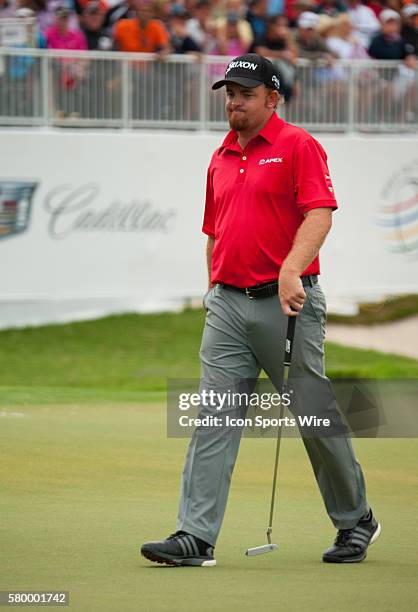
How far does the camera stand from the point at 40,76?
17.9 m

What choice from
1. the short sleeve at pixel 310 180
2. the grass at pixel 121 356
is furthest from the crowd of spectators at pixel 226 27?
the short sleeve at pixel 310 180

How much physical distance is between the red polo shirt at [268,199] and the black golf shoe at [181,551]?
3.73ft

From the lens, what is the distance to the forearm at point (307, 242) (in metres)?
5.73

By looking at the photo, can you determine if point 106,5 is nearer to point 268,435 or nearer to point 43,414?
point 43,414

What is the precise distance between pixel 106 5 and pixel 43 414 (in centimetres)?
918

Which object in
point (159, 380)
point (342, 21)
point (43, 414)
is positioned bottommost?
point (159, 380)

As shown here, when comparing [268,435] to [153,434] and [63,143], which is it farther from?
[63,143]

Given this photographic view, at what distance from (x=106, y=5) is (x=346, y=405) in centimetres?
940

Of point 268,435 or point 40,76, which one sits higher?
point 40,76

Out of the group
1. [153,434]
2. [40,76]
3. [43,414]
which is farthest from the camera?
[40,76]

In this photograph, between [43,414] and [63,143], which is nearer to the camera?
[43,414]

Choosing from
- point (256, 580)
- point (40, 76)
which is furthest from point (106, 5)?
point (256, 580)

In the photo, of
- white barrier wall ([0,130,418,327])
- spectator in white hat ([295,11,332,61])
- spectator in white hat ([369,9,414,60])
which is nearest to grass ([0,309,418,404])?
white barrier wall ([0,130,418,327])

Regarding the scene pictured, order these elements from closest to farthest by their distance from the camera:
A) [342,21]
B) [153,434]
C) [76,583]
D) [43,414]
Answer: [76,583], [153,434], [43,414], [342,21]
